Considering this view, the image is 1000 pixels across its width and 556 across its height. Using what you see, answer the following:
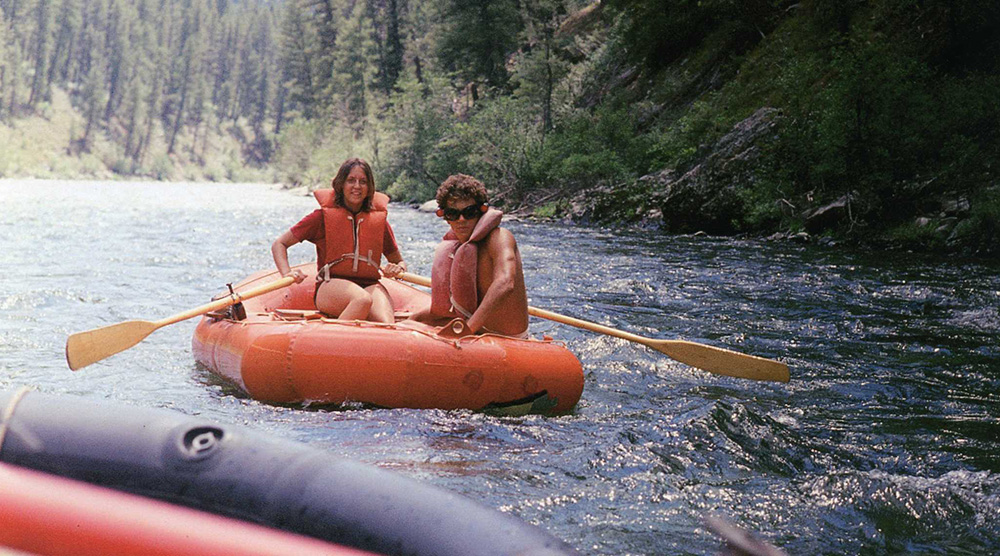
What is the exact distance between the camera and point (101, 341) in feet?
15.7

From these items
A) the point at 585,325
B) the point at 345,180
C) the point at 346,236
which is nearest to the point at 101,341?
the point at 346,236

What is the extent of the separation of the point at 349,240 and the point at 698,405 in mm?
2282

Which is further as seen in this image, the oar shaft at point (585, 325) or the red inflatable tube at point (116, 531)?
the oar shaft at point (585, 325)

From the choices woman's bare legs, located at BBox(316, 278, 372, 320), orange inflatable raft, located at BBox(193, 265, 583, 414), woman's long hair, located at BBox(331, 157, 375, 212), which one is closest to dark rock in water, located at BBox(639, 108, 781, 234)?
woman's long hair, located at BBox(331, 157, 375, 212)

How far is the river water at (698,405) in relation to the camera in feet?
10.3

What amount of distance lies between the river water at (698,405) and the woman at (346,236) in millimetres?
878

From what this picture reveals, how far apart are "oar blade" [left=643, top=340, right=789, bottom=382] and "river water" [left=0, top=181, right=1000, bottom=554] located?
0.47 ft

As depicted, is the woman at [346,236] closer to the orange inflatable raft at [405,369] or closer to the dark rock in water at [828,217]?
the orange inflatable raft at [405,369]

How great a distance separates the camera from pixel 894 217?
1237 centimetres

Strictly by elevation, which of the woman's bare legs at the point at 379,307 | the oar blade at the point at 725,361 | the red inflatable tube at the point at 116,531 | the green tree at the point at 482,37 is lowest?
the oar blade at the point at 725,361

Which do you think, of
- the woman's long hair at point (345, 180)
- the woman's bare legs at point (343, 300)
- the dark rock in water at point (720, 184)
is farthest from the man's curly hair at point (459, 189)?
the dark rock in water at point (720, 184)

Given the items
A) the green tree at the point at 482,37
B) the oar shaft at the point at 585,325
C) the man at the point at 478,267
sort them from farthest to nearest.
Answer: the green tree at the point at 482,37 → the oar shaft at the point at 585,325 → the man at the point at 478,267

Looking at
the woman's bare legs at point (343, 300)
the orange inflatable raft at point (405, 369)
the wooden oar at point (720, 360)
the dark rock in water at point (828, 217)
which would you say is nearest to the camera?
the orange inflatable raft at point (405, 369)

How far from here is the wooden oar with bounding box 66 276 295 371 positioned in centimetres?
459
